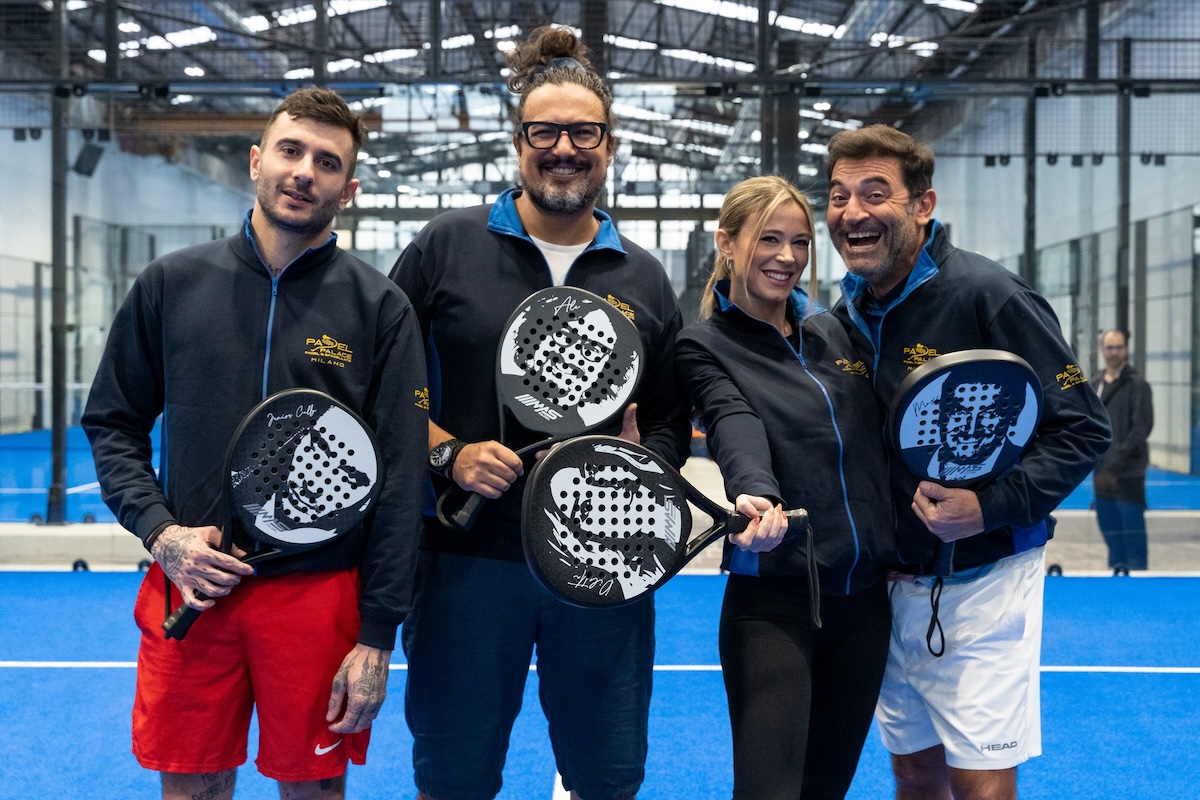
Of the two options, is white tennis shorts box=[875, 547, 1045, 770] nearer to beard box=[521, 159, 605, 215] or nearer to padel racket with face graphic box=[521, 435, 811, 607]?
padel racket with face graphic box=[521, 435, 811, 607]

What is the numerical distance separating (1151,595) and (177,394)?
559cm

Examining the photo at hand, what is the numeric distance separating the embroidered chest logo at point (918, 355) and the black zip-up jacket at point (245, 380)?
38.9 inches

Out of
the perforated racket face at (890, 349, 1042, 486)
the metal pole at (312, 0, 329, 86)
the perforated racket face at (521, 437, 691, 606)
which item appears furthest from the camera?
the metal pole at (312, 0, 329, 86)

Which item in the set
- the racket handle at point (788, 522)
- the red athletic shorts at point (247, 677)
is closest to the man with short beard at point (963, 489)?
the racket handle at point (788, 522)

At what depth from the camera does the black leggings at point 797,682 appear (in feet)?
6.21

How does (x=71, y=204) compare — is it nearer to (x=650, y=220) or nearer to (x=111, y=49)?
(x=111, y=49)

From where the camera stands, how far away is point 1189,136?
6.41 metres

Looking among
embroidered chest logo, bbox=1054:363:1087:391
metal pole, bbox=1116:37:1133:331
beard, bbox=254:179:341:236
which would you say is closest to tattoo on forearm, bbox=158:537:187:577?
beard, bbox=254:179:341:236

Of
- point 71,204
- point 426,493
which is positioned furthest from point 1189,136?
point 71,204

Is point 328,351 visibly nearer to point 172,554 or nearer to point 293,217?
point 293,217

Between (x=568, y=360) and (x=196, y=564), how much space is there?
30.3 inches

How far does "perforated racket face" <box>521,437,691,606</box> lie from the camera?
69.7 inches

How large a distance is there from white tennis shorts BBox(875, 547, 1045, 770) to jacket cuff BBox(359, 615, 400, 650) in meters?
1.07

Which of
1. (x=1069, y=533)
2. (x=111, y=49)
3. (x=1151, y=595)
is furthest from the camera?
(x=1069, y=533)
